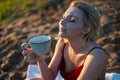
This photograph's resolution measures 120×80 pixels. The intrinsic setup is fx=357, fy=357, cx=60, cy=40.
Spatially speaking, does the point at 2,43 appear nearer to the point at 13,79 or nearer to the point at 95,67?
the point at 13,79

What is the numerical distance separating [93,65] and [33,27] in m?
3.19

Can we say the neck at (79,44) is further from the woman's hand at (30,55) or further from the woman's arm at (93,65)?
the woman's hand at (30,55)

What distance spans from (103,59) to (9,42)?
2822 mm

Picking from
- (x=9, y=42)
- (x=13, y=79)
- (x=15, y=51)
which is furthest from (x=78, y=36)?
(x=9, y=42)

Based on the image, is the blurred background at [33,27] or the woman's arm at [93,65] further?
the blurred background at [33,27]

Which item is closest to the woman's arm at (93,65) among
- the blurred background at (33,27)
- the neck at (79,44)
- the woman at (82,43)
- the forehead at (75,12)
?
the woman at (82,43)

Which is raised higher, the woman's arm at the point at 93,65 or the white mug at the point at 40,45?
the white mug at the point at 40,45

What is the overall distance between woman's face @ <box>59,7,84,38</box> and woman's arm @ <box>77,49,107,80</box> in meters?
0.22

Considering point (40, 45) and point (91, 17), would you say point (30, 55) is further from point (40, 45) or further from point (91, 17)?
point (91, 17)

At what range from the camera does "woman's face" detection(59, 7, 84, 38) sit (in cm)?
291

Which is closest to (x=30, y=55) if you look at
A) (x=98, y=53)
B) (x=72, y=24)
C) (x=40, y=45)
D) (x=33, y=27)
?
(x=40, y=45)

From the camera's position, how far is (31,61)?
9.55 ft

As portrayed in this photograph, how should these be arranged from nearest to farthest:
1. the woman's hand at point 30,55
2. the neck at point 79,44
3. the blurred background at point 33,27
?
the woman's hand at point 30,55 → the neck at point 79,44 → the blurred background at point 33,27

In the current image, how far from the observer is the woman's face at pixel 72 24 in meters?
2.91
